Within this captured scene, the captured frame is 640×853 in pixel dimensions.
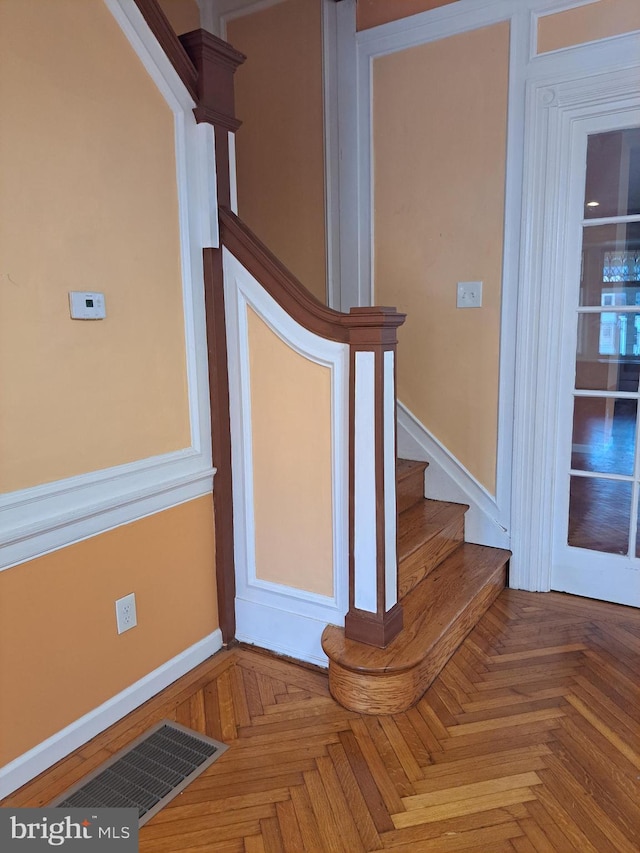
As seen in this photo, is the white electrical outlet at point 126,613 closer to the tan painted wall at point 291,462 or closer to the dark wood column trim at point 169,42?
the tan painted wall at point 291,462

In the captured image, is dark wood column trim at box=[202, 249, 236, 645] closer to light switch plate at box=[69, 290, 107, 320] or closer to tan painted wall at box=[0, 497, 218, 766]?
tan painted wall at box=[0, 497, 218, 766]

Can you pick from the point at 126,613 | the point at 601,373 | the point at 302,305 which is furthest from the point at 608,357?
the point at 126,613

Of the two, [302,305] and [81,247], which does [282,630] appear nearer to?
[302,305]

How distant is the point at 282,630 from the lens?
2.41m

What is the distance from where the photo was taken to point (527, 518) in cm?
289

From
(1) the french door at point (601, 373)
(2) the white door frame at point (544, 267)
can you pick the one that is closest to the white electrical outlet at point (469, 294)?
(2) the white door frame at point (544, 267)

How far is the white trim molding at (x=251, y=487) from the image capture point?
7.00ft

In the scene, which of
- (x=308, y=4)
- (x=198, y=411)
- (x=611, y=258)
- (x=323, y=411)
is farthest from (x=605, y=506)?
(x=308, y=4)

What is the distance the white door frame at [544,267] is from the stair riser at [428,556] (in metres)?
0.28

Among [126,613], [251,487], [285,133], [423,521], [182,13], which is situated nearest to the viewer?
[126,613]

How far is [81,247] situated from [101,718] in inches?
58.2

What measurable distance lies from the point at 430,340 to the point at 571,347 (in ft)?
2.13

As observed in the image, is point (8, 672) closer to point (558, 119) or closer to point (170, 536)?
point (170, 536)

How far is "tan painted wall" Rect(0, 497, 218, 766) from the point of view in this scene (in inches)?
67.8
